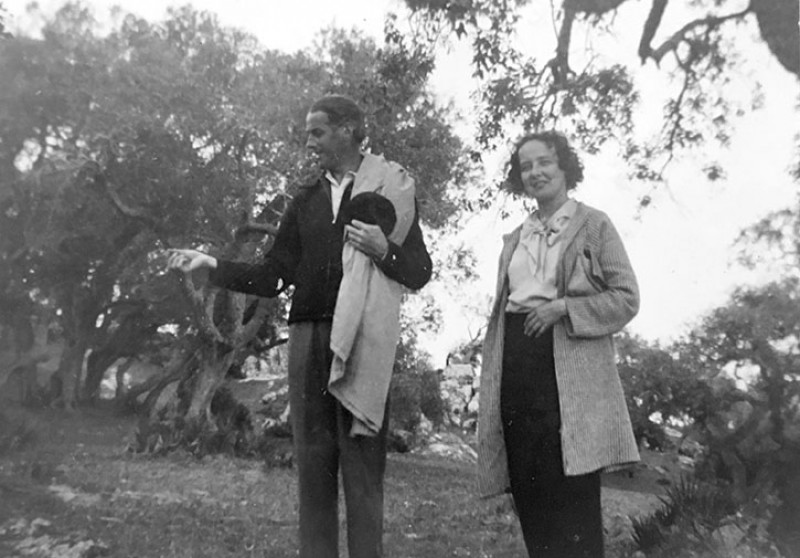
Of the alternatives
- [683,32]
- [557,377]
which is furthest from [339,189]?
[683,32]

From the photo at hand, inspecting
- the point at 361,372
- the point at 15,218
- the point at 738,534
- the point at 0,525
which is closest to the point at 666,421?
the point at 738,534

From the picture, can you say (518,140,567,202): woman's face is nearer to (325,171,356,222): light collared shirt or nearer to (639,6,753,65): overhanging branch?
(325,171,356,222): light collared shirt

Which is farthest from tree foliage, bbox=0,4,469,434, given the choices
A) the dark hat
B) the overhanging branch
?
the dark hat

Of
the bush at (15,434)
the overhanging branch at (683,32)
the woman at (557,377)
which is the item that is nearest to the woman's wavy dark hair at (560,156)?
the woman at (557,377)

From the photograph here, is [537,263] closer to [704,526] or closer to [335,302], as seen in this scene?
[335,302]

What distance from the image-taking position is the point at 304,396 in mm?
1840

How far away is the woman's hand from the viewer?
1.79 metres

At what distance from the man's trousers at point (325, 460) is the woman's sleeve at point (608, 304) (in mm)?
555

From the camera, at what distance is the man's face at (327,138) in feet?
6.47

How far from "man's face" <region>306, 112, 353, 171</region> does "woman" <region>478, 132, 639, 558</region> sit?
513mm

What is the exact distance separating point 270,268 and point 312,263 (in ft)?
0.57

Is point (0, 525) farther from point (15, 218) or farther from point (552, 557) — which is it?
point (552, 557)

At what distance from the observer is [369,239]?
1.83 meters

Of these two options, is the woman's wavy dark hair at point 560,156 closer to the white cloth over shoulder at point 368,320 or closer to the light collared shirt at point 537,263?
the light collared shirt at point 537,263
